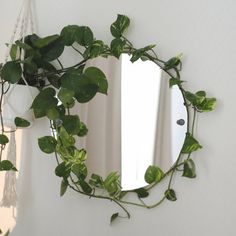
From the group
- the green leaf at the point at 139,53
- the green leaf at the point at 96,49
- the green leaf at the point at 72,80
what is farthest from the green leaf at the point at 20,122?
the green leaf at the point at 139,53

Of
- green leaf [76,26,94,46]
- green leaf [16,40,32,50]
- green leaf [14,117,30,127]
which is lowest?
green leaf [14,117,30,127]

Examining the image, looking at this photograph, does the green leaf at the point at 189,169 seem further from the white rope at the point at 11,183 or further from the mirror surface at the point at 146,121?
the white rope at the point at 11,183

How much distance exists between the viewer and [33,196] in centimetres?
119

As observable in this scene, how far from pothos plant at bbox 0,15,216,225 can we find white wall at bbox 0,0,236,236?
3 centimetres

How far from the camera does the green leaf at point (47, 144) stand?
1.09 meters

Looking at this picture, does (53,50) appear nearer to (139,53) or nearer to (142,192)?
(139,53)

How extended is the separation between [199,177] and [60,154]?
1.49 ft

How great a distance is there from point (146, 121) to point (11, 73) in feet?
1.49

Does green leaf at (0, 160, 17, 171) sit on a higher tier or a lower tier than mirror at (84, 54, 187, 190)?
lower

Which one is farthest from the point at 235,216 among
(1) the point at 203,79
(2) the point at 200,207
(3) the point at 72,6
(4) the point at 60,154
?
(3) the point at 72,6

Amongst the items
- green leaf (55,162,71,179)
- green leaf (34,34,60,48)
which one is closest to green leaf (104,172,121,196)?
green leaf (55,162,71,179)

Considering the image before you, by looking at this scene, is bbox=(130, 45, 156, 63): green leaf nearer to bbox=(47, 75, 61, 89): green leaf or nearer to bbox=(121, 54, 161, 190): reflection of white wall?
bbox=(121, 54, 161, 190): reflection of white wall

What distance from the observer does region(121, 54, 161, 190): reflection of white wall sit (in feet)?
3.35

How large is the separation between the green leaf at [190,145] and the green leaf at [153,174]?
97 mm
